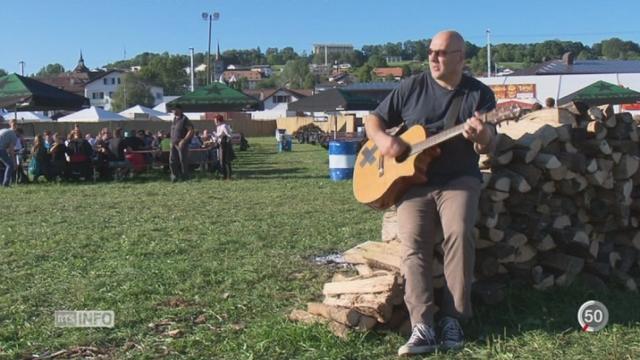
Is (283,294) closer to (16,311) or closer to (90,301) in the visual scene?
(90,301)

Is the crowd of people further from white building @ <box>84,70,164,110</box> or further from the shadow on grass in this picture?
white building @ <box>84,70,164,110</box>

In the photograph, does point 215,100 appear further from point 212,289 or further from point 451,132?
point 451,132

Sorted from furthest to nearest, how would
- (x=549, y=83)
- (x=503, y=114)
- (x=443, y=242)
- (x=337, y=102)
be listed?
1. (x=549, y=83)
2. (x=337, y=102)
3. (x=443, y=242)
4. (x=503, y=114)

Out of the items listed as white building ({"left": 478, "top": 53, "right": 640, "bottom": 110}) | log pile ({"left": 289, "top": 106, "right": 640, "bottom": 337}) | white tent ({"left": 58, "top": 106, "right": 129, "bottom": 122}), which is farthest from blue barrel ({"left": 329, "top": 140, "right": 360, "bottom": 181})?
white building ({"left": 478, "top": 53, "right": 640, "bottom": 110})

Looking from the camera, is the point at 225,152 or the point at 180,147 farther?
the point at 225,152

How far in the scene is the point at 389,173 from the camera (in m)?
4.39

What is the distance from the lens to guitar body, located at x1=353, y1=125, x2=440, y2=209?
166 inches

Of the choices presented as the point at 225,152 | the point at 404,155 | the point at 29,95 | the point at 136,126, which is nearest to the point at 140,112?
the point at 136,126

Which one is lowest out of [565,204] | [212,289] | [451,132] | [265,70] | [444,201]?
[212,289]

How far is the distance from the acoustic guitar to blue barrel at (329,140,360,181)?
391 inches

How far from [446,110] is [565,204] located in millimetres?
1539

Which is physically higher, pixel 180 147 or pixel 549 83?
pixel 549 83

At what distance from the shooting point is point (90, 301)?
214 inches

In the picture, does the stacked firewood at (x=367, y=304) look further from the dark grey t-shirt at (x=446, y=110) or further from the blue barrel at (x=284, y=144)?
the blue barrel at (x=284, y=144)
